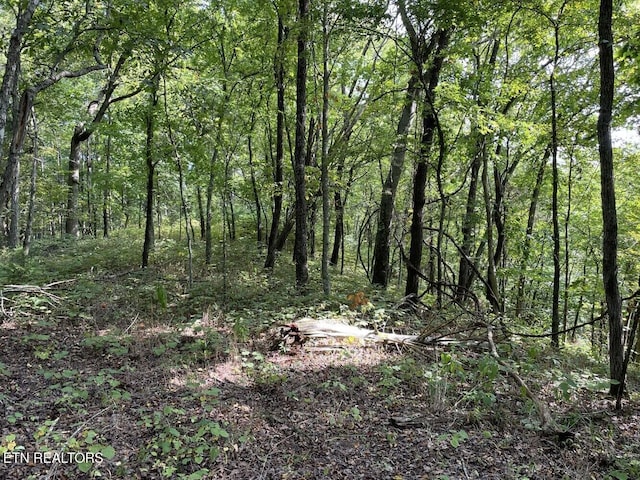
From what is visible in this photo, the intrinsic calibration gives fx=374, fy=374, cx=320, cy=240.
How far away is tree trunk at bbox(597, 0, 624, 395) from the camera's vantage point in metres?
4.29

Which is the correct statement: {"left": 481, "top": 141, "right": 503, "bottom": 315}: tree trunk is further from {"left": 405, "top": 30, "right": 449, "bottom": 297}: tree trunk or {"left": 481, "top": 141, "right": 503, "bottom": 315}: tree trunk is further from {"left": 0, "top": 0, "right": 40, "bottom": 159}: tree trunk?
{"left": 0, "top": 0, "right": 40, "bottom": 159}: tree trunk

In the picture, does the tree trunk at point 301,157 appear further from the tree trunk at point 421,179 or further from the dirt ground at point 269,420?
the dirt ground at point 269,420

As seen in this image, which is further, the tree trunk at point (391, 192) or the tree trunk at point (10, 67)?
the tree trunk at point (391, 192)

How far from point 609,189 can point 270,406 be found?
459cm

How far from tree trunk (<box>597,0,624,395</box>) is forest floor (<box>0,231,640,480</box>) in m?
0.65

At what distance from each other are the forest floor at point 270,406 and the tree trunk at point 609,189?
0.65 metres

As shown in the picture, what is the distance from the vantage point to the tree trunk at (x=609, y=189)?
429cm

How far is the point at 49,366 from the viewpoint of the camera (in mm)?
4586

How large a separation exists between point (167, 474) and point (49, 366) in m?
2.74

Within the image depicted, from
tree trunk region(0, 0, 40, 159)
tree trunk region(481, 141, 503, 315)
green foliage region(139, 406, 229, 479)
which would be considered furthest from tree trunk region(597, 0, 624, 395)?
tree trunk region(0, 0, 40, 159)

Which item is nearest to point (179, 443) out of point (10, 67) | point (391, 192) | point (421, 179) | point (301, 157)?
point (10, 67)

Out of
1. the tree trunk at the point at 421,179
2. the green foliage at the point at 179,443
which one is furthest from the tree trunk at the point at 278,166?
the green foliage at the point at 179,443

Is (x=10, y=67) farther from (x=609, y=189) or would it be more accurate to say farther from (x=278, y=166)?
(x=278, y=166)

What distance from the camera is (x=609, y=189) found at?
4328 millimetres
